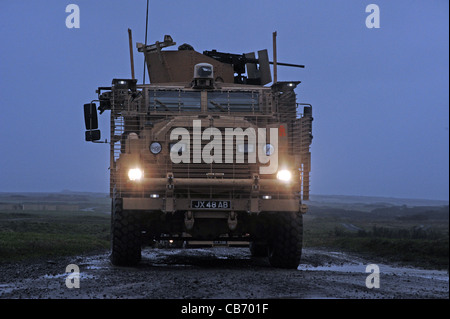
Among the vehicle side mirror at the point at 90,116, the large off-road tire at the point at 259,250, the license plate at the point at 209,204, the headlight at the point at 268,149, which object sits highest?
the vehicle side mirror at the point at 90,116

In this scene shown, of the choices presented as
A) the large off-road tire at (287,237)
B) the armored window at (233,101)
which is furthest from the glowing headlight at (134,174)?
the large off-road tire at (287,237)

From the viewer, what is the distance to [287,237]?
1216cm

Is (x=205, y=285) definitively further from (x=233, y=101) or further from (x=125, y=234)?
(x=233, y=101)

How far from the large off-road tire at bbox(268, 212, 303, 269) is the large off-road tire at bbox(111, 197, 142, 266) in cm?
254

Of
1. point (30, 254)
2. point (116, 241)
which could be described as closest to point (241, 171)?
point (116, 241)

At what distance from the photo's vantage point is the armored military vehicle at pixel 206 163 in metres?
11.2

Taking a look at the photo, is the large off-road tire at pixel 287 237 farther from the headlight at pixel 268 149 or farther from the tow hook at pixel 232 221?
the headlight at pixel 268 149

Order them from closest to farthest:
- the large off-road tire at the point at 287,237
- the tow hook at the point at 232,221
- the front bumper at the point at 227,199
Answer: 1. the front bumper at the point at 227,199
2. the tow hook at the point at 232,221
3. the large off-road tire at the point at 287,237

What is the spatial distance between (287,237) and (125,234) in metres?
3.01

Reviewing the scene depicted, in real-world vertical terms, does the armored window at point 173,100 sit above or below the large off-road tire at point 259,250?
above

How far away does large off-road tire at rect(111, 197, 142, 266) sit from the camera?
11805mm

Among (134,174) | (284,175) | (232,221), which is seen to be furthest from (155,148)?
(284,175)

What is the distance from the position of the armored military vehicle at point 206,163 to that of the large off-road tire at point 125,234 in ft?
0.06
